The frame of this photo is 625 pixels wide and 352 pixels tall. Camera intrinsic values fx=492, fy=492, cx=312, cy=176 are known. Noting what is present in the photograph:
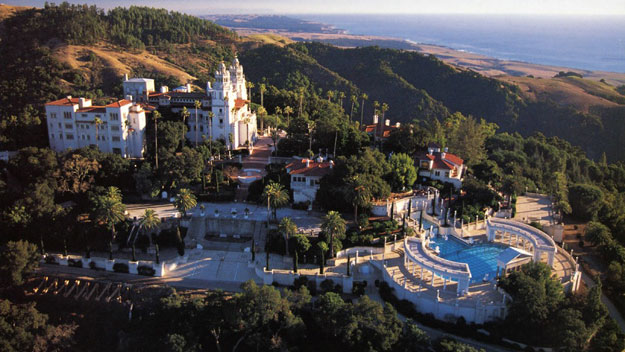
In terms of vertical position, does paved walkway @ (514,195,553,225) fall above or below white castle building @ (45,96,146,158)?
below

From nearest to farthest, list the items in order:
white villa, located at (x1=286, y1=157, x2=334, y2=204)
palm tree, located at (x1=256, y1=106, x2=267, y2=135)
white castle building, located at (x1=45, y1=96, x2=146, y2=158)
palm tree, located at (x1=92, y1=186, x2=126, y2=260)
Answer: palm tree, located at (x1=92, y1=186, x2=126, y2=260), white villa, located at (x1=286, y1=157, x2=334, y2=204), white castle building, located at (x1=45, y1=96, x2=146, y2=158), palm tree, located at (x1=256, y1=106, x2=267, y2=135)

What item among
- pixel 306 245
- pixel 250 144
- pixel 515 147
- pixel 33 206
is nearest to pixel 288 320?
pixel 306 245

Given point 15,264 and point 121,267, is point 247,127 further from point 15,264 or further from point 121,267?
point 15,264

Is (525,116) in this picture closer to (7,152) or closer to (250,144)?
(250,144)

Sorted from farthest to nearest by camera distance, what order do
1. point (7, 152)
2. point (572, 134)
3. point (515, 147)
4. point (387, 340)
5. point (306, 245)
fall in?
point (572, 134) < point (515, 147) < point (7, 152) < point (306, 245) < point (387, 340)

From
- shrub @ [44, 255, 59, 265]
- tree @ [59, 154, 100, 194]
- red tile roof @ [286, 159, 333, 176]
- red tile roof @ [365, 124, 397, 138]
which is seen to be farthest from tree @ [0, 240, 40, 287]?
red tile roof @ [365, 124, 397, 138]

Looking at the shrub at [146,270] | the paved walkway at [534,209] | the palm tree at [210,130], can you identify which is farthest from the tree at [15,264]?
the paved walkway at [534,209]

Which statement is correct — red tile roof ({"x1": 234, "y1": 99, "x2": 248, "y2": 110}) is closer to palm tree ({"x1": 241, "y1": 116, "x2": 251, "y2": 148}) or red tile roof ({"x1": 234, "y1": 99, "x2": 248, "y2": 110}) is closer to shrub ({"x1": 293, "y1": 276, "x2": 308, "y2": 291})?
palm tree ({"x1": 241, "y1": 116, "x2": 251, "y2": 148})
